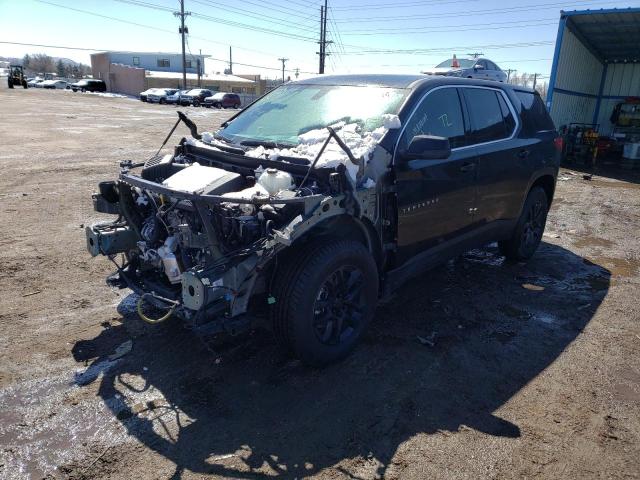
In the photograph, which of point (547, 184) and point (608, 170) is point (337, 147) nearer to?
point (547, 184)

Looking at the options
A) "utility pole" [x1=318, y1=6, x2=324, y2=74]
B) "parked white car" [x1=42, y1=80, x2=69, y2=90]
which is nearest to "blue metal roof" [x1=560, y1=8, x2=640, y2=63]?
"utility pole" [x1=318, y1=6, x2=324, y2=74]

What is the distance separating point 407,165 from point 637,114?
1815 cm

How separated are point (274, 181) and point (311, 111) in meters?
1.20

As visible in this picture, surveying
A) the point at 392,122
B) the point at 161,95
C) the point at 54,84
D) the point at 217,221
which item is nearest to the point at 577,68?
the point at 392,122

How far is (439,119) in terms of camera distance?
405 centimetres

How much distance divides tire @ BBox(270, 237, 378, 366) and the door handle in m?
1.31

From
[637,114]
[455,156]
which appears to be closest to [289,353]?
[455,156]

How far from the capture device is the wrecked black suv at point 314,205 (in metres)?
3.06

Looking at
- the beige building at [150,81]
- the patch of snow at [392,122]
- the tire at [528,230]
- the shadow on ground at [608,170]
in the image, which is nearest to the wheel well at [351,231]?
the patch of snow at [392,122]

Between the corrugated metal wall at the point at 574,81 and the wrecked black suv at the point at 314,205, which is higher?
the corrugated metal wall at the point at 574,81

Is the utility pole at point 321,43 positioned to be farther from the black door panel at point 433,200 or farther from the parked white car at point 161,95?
the black door panel at point 433,200

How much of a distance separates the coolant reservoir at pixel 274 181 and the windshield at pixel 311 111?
646 millimetres

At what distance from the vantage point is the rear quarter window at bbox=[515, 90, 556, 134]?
5254 mm

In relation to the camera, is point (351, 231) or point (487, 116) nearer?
point (351, 231)
